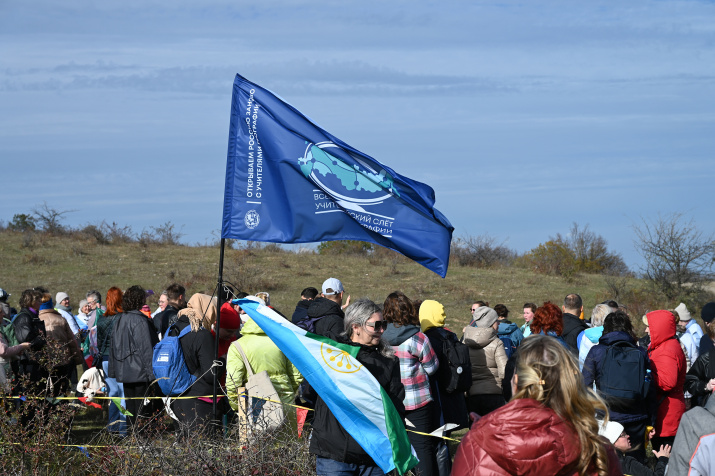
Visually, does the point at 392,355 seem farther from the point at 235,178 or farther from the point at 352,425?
the point at 235,178

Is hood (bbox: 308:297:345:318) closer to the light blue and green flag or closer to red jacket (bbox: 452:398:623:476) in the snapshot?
the light blue and green flag

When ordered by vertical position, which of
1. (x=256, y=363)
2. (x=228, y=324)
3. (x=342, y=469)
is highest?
(x=228, y=324)

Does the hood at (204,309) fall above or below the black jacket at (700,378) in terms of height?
above

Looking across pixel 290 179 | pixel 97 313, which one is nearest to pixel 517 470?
pixel 290 179

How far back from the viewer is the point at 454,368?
674 centimetres

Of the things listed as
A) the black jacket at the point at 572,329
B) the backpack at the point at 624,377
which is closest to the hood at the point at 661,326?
the backpack at the point at 624,377

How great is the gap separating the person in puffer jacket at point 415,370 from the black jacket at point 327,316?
1212 mm

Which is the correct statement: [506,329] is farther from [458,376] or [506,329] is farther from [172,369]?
[172,369]

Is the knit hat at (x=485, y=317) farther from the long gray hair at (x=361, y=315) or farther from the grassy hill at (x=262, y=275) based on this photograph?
the grassy hill at (x=262, y=275)

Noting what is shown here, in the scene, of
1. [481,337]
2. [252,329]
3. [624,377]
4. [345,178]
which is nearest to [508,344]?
[481,337]

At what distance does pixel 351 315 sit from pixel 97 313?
7605 mm

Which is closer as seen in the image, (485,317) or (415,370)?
(415,370)

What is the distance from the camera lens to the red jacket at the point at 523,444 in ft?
9.59

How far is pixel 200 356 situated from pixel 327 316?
136cm
